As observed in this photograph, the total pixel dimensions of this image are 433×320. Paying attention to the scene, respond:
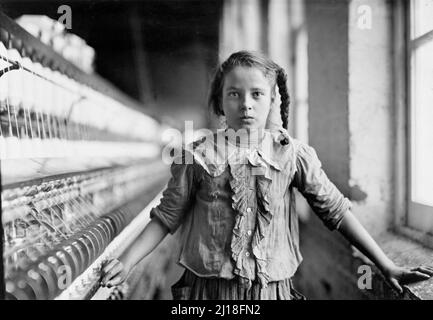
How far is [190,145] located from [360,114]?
59cm

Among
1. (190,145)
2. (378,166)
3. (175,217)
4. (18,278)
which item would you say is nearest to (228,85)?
(190,145)

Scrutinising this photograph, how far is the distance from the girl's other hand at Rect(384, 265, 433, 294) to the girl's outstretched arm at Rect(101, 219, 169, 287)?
68 centimetres

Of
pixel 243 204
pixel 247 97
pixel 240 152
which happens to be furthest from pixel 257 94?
pixel 243 204

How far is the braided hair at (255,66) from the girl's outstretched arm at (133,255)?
1.34 feet

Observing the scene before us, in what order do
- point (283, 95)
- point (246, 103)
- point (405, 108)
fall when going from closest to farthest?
point (246, 103)
point (283, 95)
point (405, 108)

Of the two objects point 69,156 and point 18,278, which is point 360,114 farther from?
point 18,278

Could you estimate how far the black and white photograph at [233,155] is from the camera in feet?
4.17

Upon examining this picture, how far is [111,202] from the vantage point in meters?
1.67

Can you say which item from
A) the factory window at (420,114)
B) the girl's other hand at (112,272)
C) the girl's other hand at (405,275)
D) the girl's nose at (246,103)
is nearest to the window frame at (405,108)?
the factory window at (420,114)

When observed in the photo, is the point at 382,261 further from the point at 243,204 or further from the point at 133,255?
the point at 133,255

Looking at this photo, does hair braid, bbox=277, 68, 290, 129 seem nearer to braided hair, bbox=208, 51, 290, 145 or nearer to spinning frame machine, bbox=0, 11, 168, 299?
braided hair, bbox=208, 51, 290, 145

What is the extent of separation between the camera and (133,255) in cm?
126

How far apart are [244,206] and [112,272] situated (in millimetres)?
430

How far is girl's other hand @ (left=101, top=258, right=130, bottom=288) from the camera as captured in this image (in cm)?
125
